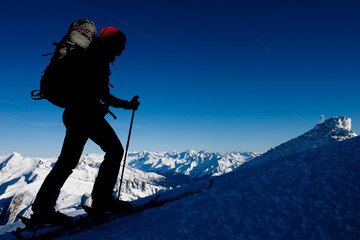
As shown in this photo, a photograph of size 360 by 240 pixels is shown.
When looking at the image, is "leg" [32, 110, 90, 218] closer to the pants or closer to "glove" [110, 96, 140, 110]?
the pants

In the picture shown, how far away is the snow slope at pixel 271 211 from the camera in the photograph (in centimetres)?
223

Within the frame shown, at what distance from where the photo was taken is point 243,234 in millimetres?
2293

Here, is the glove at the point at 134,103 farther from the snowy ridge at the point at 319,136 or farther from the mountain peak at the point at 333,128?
the mountain peak at the point at 333,128

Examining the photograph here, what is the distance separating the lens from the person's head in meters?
Result: 3.35

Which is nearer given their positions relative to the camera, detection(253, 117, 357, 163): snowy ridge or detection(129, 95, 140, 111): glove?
detection(129, 95, 140, 111): glove

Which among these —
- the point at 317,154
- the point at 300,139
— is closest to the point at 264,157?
the point at 300,139

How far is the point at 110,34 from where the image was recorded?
3365 mm

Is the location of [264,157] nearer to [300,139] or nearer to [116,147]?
[300,139]

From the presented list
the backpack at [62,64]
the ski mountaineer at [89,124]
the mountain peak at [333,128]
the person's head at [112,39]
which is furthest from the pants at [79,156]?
the mountain peak at [333,128]

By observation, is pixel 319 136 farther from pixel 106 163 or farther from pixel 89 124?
pixel 89 124

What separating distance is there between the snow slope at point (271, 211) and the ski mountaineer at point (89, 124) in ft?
2.26

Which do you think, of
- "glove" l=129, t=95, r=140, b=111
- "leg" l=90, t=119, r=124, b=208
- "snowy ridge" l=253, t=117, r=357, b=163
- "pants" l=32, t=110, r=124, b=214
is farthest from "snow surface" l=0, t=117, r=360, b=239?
"snowy ridge" l=253, t=117, r=357, b=163

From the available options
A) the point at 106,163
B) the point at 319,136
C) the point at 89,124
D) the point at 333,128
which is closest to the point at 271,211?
the point at 106,163

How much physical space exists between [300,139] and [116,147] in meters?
183
